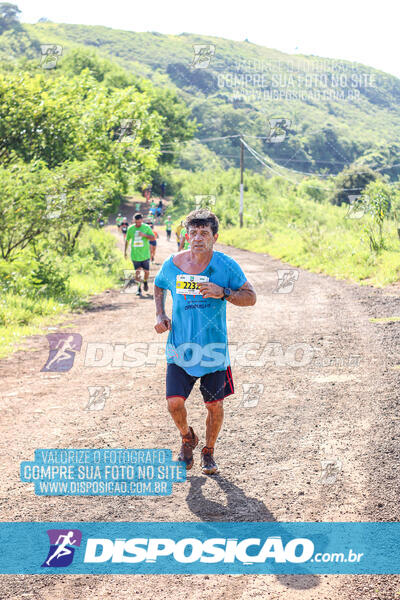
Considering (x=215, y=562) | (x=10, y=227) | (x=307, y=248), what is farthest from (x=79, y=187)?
(x=215, y=562)

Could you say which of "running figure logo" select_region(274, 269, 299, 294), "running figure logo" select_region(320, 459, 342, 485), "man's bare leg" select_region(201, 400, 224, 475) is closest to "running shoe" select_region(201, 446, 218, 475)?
"man's bare leg" select_region(201, 400, 224, 475)

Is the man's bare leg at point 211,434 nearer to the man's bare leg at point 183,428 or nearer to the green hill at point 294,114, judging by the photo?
the man's bare leg at point 183,428

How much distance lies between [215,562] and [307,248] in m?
21.0

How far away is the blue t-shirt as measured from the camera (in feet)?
15.2

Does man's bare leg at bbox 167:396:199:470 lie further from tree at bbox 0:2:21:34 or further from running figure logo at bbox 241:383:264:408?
tree at bbox 0:2:21:34

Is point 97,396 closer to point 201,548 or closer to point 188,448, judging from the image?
point 188,448

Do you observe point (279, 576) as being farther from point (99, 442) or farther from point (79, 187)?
point (79, 187)

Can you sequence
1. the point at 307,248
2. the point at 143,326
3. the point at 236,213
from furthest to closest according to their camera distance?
the point at 236,213 < the point at 307,248 < the point at 143,326

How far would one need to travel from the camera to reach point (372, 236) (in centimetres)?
1973

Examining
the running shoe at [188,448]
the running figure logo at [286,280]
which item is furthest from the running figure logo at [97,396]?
the running figure logo at [286,280]

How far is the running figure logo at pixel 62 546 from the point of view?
3826mm

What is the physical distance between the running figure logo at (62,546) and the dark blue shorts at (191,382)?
4.03 ft

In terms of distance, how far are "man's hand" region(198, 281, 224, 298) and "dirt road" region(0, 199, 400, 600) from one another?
4.81ft

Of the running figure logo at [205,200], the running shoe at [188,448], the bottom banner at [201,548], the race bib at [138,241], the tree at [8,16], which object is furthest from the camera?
the tree at [8,16]
